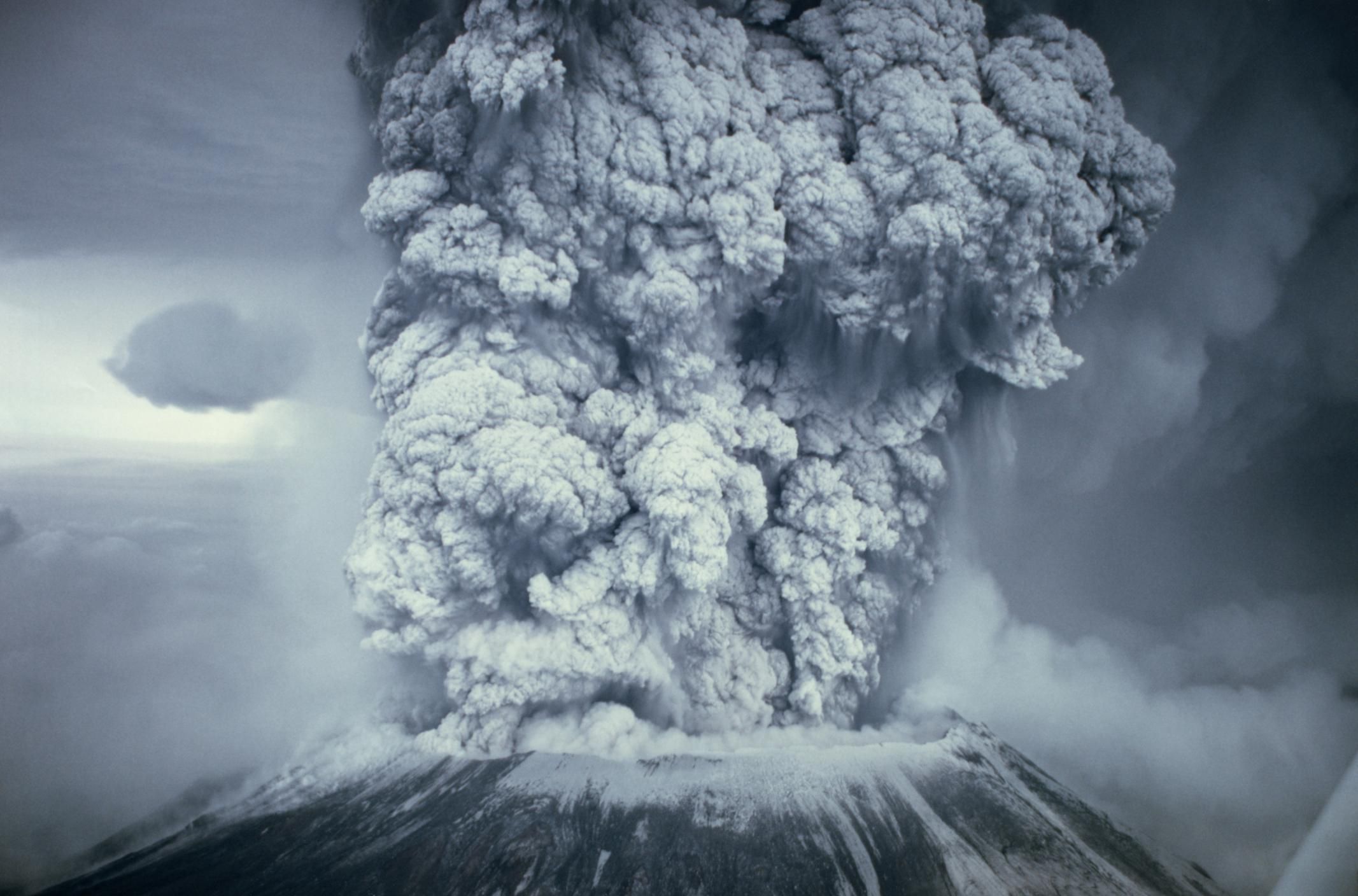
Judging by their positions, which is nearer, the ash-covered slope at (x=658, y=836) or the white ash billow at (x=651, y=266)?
the ash-covered slope at (x=658, y=836)

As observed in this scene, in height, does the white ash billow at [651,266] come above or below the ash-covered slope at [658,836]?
above

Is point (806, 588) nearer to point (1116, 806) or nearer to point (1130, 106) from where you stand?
point (1116, 806)

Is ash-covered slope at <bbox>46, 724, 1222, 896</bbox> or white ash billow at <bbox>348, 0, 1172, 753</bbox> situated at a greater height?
white ash billow at <bbox>348, 0, 1172, 753</bbox>

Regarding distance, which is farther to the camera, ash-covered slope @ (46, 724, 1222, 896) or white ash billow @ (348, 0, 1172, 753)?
white ash billow @ (348, 0, 1172, 753)

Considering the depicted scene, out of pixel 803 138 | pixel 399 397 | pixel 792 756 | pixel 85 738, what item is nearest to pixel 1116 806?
pixel 792 756

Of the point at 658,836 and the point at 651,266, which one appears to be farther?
the point at 651,266
